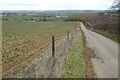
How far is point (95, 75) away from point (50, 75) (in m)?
5.93

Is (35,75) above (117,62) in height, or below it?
above

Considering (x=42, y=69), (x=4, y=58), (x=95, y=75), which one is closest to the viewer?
(x=42, y=69)

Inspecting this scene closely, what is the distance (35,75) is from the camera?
7.28 meters

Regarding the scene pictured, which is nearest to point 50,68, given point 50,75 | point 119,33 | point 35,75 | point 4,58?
point 50,75

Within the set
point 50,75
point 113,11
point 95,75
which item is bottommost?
point 95,75

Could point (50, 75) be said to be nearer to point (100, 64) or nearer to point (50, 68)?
point (50, 68)

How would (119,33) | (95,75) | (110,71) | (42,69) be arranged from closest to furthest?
(42,69), (95,75), (110,71), (119,33)

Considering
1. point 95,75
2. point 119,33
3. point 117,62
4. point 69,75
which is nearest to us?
point 69,75

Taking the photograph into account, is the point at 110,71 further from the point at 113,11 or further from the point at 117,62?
the point at 113,11

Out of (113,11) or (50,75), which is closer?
(50,75)

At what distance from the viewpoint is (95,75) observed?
1334 centimetres

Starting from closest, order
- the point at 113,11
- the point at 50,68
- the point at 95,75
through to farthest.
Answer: the point at 50,68, the point at 95,75, the point at 113,11
